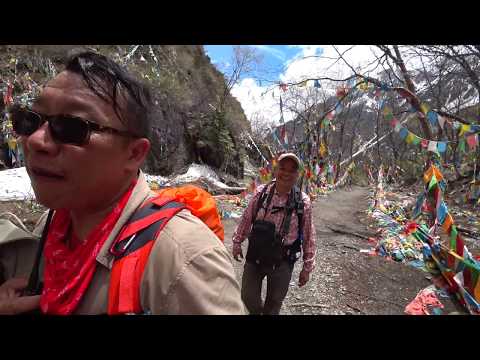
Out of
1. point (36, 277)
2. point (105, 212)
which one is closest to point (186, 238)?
point (105, 212)

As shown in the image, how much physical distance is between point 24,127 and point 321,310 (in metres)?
4.82

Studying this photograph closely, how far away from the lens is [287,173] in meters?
3.07

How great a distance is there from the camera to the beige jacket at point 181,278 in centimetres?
90

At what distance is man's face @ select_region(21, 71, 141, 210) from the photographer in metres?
1.01

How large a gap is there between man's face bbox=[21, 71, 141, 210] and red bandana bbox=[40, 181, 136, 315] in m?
0.12

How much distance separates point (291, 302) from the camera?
4.98 m

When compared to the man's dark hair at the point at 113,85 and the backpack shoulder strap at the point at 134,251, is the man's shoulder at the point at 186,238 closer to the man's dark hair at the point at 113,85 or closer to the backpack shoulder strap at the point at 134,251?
the backpack shoulder strap at the point at 134,251

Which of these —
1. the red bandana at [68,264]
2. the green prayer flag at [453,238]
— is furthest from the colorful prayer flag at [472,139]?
the red bandana at [68,264]

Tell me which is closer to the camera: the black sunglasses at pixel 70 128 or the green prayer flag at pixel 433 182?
the black sunglasses at pixel 70 128

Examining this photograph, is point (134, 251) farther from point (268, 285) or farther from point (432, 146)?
point (432, 146)

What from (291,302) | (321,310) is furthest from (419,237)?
(291,302)

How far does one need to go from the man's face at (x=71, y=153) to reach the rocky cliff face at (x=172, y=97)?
1077 centimetres

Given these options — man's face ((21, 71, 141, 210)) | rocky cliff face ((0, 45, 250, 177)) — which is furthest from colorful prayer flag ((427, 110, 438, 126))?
rocky cliff face ((0, 45, 250, 177))

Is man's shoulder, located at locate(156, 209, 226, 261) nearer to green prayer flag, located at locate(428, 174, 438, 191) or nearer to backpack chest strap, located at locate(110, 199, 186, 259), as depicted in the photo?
backpack chest strap, located at locate(110, 199, 186, 259)
